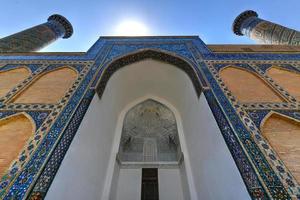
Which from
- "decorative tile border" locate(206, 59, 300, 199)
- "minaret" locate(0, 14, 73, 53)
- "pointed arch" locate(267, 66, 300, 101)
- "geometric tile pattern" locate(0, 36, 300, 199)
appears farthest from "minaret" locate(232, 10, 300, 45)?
"minaret" locate(0, 14, 73, 53)

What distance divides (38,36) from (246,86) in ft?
20.6

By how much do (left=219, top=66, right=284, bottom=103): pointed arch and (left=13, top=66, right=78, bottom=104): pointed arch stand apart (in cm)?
257

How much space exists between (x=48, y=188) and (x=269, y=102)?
2.78 m

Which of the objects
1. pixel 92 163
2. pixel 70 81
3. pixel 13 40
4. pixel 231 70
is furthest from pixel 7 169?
pixel 13 40

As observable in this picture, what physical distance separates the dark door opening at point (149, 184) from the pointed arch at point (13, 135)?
78.2 inches

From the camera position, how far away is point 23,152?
1847mm

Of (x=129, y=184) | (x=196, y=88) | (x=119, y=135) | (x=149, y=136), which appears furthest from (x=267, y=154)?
(x=149, y=136)

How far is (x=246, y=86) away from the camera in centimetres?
290

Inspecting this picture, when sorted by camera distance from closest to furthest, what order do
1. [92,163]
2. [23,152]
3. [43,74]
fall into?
[23,152], [92,163], [43,74]

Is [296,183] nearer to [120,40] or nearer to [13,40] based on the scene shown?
[120,40]

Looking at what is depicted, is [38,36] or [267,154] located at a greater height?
[38,36]

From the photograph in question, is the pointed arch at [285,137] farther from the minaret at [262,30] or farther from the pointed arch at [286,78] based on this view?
the minaret at [262,30]

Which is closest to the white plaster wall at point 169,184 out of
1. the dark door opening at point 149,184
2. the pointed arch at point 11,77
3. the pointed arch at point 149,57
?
the dark door opening at point 149,184

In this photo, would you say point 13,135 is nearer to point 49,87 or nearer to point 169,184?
point 49,87
